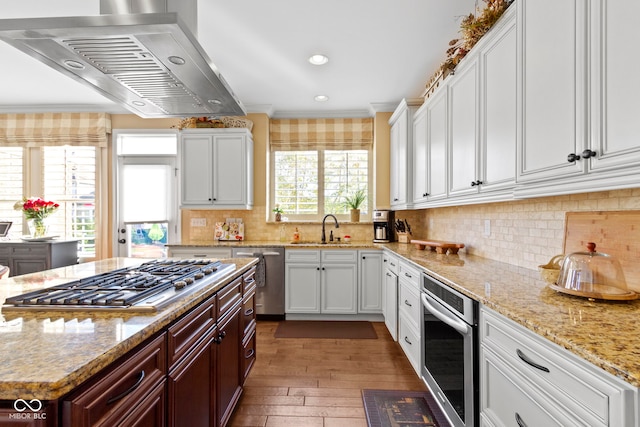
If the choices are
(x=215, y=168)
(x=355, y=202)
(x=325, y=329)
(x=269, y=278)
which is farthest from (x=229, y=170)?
(x=325, y=329)

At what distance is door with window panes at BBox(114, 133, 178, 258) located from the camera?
4242 millimetres

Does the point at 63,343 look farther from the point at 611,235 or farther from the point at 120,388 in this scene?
the point at 611,235

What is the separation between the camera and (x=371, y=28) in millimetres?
2449

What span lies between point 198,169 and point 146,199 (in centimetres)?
96

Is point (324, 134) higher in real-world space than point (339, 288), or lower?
higher

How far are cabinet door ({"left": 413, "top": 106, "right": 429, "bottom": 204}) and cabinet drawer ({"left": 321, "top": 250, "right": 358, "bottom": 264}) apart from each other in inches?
36.7

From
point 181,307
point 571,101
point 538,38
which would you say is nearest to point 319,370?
point 181,307

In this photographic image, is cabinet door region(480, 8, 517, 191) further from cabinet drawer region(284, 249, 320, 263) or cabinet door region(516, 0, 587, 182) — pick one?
cabinet drawer region(284, 249, 320, 263)

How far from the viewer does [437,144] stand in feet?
8.83

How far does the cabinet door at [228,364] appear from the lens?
160cm

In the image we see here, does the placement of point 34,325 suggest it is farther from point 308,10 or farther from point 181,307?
point 308,10

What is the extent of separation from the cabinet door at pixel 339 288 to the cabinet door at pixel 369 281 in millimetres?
70

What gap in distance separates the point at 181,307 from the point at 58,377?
0.50m

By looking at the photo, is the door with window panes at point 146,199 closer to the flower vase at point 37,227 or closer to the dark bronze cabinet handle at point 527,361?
the flower vase at point 37,227
